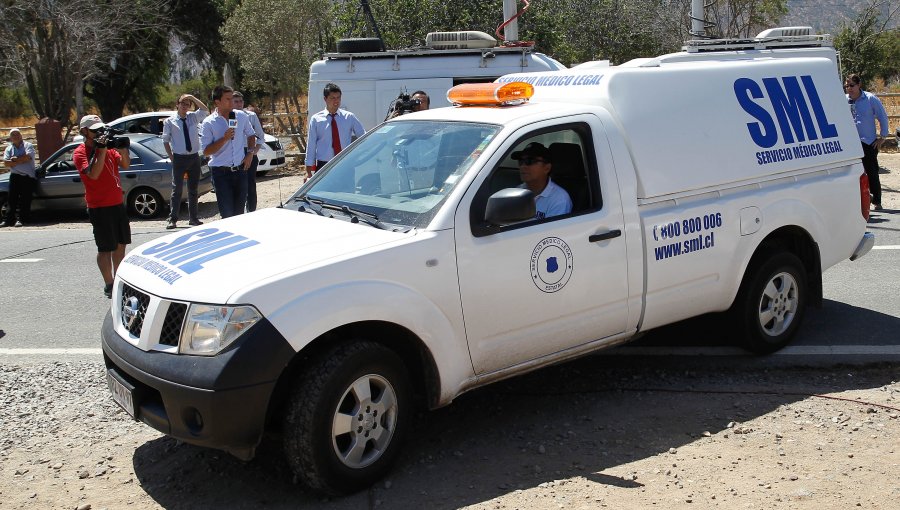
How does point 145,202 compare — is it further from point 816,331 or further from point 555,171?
point 816,331

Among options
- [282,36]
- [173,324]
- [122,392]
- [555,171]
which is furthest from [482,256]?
[282,36]

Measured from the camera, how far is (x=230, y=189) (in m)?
10.6

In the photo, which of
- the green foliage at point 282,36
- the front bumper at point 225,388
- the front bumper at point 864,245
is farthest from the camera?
the green foliage at point 282,36

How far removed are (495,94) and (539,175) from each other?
53 cm

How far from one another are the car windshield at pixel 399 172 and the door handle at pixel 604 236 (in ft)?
2.54

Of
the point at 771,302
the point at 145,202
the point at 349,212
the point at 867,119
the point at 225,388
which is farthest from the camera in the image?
the point at 145,202

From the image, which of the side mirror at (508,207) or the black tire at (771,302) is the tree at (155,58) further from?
the side mirror at (508,207)

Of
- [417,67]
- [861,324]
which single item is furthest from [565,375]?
[417,67]

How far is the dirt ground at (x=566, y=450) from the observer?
4352mm

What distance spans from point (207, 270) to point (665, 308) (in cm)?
268

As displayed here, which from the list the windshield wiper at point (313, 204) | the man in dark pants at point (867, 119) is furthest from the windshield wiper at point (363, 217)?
the man in dark pants at point (867, 119)

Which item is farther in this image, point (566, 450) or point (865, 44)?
point (865, 44)

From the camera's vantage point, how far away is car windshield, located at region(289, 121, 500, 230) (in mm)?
4809

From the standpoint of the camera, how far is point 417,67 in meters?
12.4
